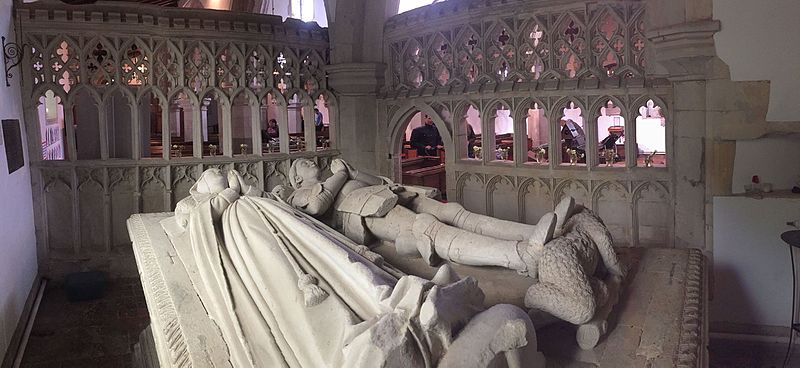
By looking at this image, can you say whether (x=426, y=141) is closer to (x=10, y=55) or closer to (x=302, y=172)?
(x=10, y=55)

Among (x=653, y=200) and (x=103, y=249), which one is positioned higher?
(x=653, y=200)

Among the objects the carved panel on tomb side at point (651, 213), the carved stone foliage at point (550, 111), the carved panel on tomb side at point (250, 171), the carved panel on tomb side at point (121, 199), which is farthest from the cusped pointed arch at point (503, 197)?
the carved panel on tomb side at point (121, 199)

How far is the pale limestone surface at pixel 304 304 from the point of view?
192cm

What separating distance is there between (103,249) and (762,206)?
19.7 ft

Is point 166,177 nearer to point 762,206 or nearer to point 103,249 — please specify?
point 103,249

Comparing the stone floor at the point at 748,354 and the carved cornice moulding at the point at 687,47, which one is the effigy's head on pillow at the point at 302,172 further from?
the stone floor at the point at 748,354

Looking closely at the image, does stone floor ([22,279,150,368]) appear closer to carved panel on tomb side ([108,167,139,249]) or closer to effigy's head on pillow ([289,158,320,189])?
carved panel on tomb side ([108,167,139,249])

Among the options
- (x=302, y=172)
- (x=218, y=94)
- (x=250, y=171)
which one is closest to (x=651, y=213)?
(x=302, y=172)

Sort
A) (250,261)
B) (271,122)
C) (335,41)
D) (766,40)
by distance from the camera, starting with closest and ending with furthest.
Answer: (250,261) → (766,40) → (335,41) → (271,122)

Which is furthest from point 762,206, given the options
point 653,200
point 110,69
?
point 110,69

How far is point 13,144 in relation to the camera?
16.7 ft

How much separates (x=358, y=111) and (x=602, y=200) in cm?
302

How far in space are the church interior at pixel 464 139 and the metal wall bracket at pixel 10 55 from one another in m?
0.07

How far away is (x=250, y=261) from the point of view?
9.32ft
